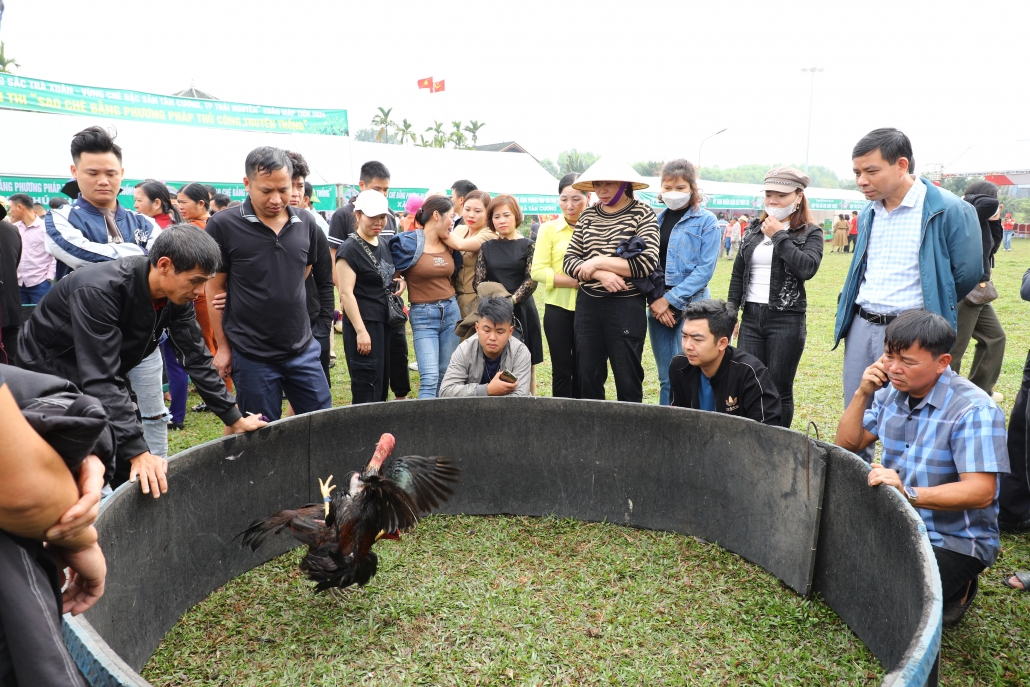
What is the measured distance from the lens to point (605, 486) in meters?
4.14

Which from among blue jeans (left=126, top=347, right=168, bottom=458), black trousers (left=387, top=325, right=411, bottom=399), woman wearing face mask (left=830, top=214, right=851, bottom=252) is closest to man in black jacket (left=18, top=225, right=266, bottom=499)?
blue jeans (left=126, top=347, right=168, bottom=458)

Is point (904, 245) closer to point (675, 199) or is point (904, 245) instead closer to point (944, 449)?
point (944, 449)

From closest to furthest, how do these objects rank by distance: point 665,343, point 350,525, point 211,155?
point 350,525, point 665,343, point 211,155

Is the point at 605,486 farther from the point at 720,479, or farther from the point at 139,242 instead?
the point at 139,242

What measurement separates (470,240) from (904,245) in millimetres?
2889

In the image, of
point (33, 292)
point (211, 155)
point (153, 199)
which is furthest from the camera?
point (211, 155)

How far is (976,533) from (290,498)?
10.1ft

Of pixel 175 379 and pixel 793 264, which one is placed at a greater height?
pixel 793 264

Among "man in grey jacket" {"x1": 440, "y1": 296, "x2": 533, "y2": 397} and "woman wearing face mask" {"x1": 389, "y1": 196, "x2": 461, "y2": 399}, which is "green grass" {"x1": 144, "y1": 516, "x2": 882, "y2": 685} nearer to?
"man in grey jacket" {"x1": 440, "y1": 296, "x2": 533, "y2": 397}

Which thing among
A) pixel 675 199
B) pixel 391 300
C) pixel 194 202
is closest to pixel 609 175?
pixel 675 199

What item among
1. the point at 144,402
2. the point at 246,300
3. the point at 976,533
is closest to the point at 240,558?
the point at 144,402

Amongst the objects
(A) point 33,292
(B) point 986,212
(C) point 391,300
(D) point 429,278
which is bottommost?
(A) point 33,292

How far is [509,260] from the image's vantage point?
525 centimetres

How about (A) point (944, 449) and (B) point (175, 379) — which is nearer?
(A) point (944, 449)
